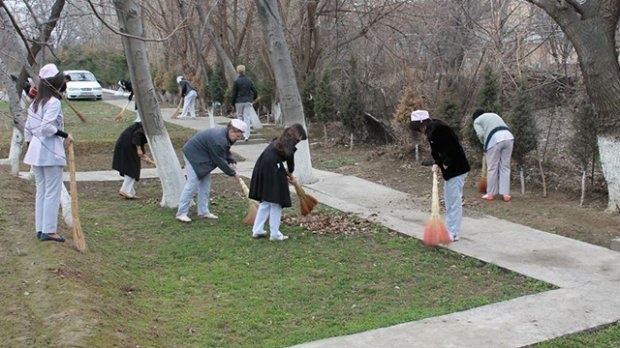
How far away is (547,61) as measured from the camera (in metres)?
18.2

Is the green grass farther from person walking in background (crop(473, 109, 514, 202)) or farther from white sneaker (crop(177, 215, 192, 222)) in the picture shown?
person walking in background (crop(473, 109, 514, 202))

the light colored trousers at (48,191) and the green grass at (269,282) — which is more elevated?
the light colored trousers at (48,191)

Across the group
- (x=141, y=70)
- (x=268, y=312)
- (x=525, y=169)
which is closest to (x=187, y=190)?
(x=141, y=70)

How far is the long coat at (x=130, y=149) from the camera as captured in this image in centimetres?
1053

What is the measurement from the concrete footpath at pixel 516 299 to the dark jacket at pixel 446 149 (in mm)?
910

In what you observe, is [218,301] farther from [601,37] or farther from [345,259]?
[601,37]

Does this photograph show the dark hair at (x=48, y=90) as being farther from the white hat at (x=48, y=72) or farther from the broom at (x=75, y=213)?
the broom at (x=75, y=213)

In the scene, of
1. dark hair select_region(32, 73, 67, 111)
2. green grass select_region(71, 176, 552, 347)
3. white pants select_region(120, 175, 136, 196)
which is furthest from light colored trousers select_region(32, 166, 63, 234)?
white pants select_region(120, 175, 136, 196)

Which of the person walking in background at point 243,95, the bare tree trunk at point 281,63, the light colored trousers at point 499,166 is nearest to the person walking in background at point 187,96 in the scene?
the person walking in background at point 243,95

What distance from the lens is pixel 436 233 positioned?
7871 millimetres

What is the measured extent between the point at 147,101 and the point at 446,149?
14.4 ft

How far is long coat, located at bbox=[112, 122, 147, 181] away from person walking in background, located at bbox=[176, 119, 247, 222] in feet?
5.44

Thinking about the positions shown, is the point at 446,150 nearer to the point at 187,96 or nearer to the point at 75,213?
the point at 75,213

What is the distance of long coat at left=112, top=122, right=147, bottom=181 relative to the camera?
10.5m
